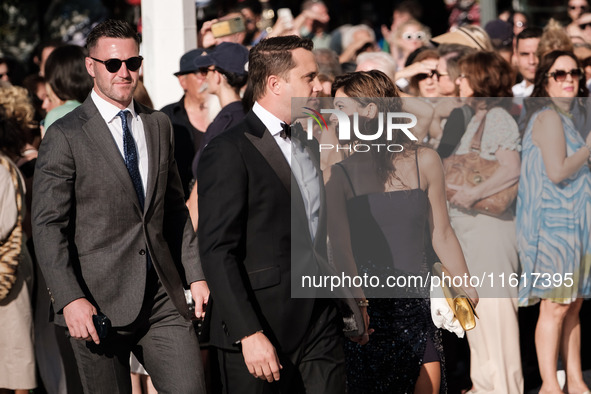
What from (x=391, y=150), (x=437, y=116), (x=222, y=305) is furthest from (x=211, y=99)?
(x=222, y=305)

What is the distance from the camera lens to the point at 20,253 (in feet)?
19.6

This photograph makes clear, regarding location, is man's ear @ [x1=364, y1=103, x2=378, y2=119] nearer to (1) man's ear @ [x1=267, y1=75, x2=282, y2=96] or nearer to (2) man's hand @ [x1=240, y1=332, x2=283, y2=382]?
(1) man's ear @ [x1=267, y1=75, x2=282, y2=96]

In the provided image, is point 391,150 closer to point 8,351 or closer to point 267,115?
point 267,115

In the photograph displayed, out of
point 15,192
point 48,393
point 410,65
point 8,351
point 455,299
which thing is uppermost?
point 410,65

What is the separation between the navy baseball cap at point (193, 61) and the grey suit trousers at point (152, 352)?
7.32ft

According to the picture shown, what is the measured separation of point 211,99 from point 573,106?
2.40 m

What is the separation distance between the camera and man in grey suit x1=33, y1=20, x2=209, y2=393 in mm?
4426

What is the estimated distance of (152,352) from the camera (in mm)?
4648

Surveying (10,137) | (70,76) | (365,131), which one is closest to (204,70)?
(70,76)

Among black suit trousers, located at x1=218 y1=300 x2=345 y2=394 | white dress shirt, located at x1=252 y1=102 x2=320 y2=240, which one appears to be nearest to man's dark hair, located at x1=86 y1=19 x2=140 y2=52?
white dress shirt, located at x1=252 y1=102 x2=320 y2=240

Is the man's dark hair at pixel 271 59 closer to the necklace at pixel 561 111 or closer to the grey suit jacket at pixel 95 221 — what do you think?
the grey suit jacket at pixel 95 221

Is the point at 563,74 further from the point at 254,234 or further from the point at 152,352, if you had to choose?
the point at 152,352

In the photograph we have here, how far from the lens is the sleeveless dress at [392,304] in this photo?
5160 mm

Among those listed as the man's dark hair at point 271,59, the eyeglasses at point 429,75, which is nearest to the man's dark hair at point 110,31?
the man's dark hair at point 271,59
